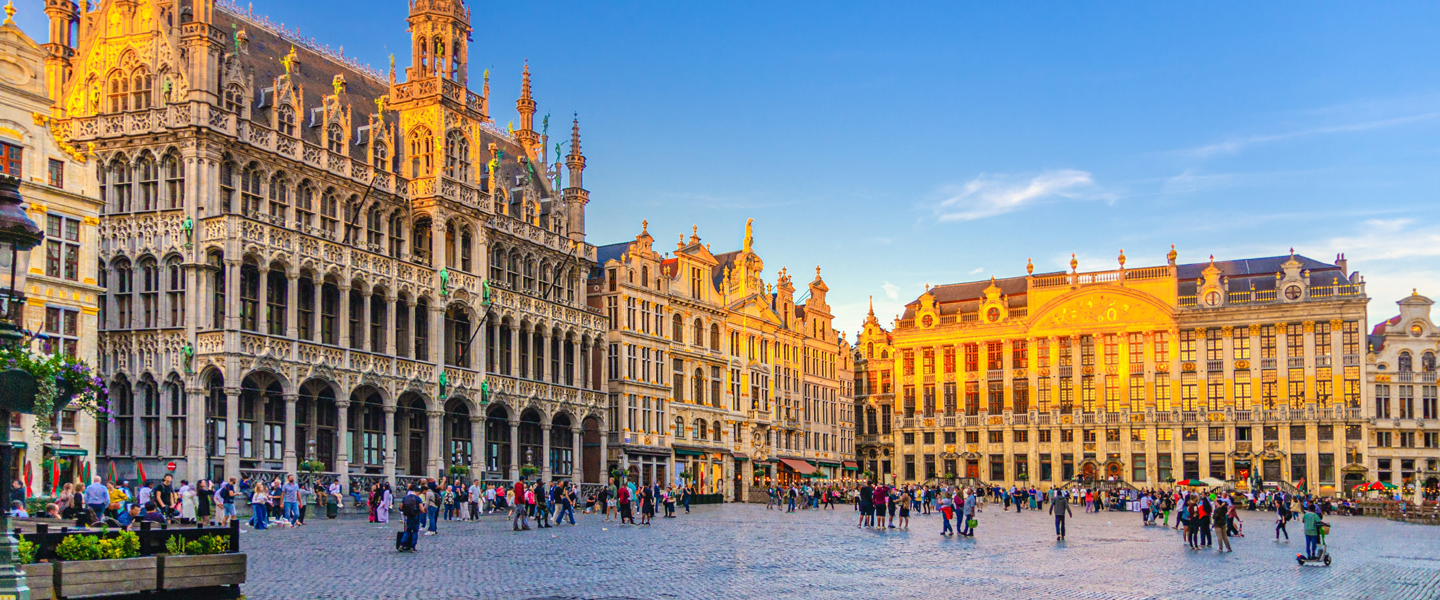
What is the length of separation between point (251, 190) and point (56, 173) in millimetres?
9121

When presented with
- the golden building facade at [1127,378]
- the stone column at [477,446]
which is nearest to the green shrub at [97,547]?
the stone column at [477,446]

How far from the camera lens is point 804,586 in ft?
74.0

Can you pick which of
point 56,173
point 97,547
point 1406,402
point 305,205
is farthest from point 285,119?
point 1406,402

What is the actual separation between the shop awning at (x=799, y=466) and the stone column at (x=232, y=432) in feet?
156

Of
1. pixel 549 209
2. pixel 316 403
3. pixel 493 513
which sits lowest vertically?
pixel 493 513

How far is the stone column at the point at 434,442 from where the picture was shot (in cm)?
5625

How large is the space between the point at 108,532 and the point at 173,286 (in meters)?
31.2

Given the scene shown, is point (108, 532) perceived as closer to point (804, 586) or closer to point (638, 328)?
point (804, 586)

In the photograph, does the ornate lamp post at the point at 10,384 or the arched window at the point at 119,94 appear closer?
the ornate lamp post at the point at 10,384

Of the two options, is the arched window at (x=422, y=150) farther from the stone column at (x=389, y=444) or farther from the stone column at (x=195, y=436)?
the stone column at (x=195, y=436)

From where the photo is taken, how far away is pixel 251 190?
49.2 m

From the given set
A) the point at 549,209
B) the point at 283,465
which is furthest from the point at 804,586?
the point at 549,209

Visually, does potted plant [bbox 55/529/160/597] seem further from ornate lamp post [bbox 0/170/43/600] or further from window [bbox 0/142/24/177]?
window [bbox 0/142/24/177]

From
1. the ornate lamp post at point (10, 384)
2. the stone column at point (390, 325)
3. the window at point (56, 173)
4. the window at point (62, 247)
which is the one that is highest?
the window at point (56, 173)
